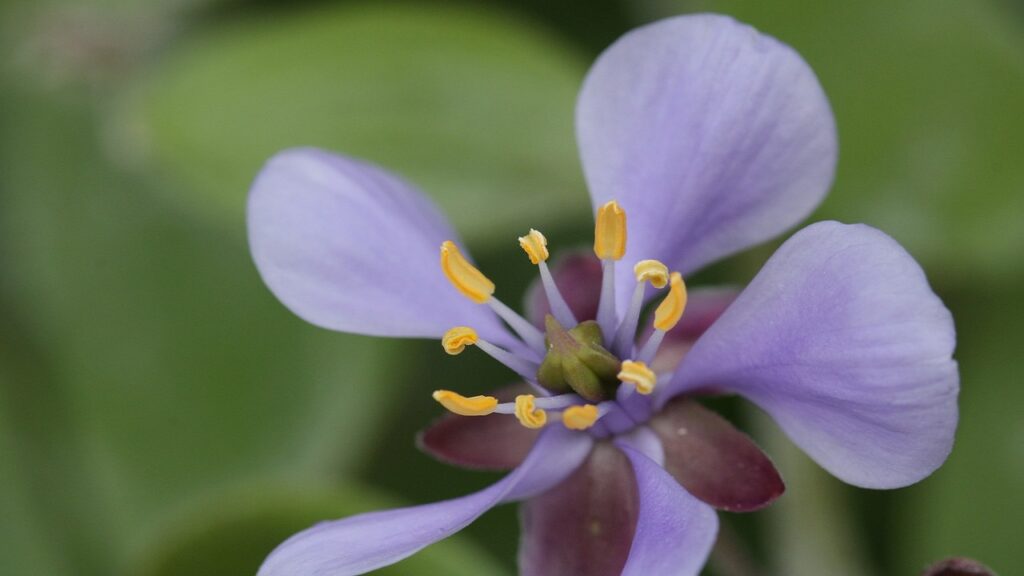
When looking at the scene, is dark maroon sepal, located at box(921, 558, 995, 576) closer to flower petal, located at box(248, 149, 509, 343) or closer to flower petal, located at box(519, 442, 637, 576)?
flower petal, located at box(519, 442, 637, 576)

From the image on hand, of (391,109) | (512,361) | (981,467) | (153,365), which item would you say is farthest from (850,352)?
(153,365)

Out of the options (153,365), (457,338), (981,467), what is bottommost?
(981,467)

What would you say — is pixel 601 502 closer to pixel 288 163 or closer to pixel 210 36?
pixel 288 163

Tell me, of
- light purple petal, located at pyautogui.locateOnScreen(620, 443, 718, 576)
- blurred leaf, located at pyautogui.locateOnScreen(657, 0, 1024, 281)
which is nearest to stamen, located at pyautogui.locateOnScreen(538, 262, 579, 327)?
light purple petal, located at pyautogui.locateOnScreen(620, 443, 718, 576)

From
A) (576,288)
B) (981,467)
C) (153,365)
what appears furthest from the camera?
(153,365)

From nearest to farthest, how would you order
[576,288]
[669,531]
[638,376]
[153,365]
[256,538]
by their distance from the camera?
[669,531] → [638,376] → [576,288] → [256,538] → [153,365]

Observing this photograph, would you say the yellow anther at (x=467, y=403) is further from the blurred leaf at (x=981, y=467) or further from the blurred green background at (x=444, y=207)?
the blurred leaf at (x=981, y=467)

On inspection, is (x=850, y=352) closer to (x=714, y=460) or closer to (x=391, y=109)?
(x=714, y=460)
